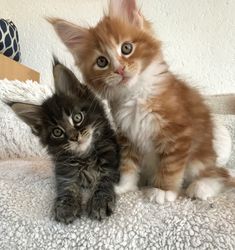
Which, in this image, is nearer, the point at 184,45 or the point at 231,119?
the point at 231,119

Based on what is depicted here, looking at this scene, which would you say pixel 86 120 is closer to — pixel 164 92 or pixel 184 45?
pixel 164 92

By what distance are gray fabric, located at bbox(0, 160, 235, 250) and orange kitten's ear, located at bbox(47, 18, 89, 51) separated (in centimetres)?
52

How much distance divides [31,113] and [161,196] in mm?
451

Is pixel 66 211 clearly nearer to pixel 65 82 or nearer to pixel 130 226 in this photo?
pixel 130 226

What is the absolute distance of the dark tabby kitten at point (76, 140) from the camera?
3.11 ft

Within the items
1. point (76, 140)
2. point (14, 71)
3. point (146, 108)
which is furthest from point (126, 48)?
point (14, 71)

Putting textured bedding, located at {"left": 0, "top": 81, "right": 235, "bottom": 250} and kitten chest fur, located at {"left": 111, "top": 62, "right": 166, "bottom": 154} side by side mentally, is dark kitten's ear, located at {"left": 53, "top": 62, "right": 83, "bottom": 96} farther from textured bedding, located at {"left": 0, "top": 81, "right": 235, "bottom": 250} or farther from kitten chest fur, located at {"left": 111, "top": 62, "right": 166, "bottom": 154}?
textured bedding, located at {"left": 0, "top": 81, "right": 235, "bottom": 250}

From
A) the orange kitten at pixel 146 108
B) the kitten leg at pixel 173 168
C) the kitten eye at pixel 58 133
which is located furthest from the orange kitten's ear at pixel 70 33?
the kitten leg at pixel 173 168

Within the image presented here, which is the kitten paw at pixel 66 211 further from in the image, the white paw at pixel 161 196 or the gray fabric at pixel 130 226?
the white paw at pixel 161 196

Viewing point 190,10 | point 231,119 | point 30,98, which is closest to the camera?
point 30,98

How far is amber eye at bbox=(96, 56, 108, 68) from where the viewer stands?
1.03 metres

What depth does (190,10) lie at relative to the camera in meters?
2.38

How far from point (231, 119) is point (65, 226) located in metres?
1.36

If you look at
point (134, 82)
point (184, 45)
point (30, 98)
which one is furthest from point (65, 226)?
point (184, 45)
